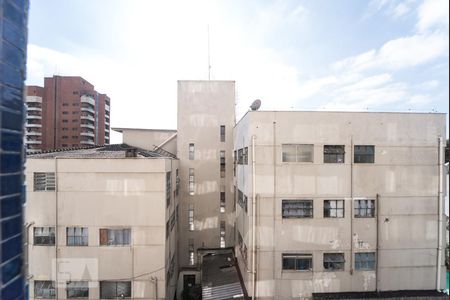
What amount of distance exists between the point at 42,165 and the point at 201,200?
40.7 ft

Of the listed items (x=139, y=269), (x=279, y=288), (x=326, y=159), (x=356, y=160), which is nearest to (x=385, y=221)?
(x=356, y=160)

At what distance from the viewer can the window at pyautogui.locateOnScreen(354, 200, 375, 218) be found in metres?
14.2

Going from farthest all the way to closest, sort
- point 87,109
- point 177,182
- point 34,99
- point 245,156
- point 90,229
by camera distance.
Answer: point 87,109
point 34,99
point 177,182
point 245,156
point 90,229

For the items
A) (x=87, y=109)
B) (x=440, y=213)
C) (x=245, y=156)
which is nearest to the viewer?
(x=440, y=213)

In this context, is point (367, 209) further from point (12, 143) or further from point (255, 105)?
point (12, 143)

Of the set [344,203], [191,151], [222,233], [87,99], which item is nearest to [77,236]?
[191,151]

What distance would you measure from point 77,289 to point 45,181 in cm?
648

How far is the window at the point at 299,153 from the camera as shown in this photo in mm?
14273

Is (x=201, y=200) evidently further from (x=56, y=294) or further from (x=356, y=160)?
(x=356, y=160)

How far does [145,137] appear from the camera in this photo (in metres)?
27.6

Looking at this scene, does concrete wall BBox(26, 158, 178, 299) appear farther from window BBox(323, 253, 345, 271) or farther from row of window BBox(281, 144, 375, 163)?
window BBox(323, 253, 345, 271)

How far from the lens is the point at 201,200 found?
915 inches

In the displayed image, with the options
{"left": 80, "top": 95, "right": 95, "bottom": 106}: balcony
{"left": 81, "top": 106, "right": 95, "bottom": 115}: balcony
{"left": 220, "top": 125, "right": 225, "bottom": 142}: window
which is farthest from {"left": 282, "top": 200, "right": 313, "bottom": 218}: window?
{"left": 80, "top": 95, "right": 95, "bottom": 106}: balcony

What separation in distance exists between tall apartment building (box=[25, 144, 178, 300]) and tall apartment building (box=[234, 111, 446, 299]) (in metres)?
6.41
